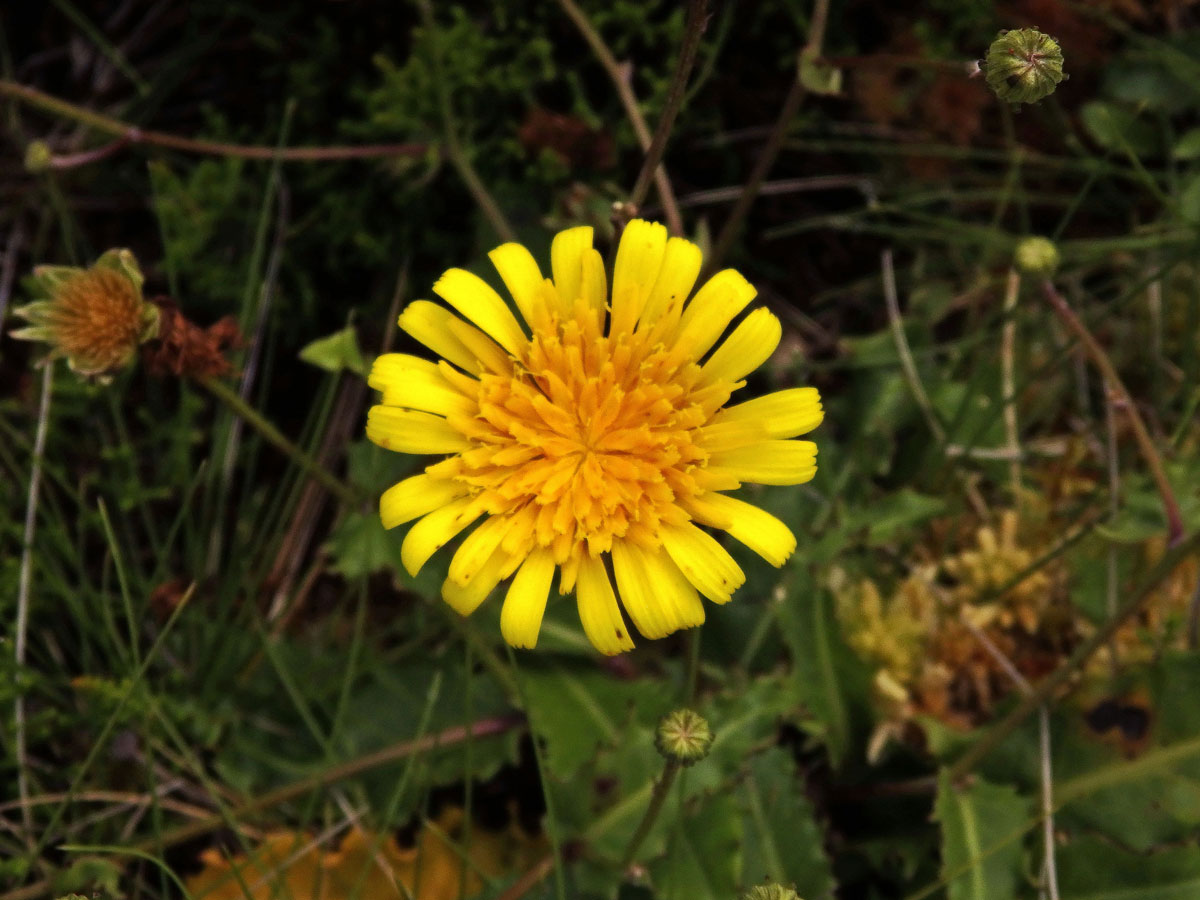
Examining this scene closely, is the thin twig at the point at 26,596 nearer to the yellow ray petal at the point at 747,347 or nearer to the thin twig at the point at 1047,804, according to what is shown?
the yellow ray petal at the point at 747,347

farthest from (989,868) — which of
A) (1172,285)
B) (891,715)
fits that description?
(1172,285)

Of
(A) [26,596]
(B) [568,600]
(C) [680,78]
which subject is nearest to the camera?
(C) [680,78]

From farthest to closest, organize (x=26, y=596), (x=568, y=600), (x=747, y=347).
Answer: (x=568, y=600) → (x=26, y=596) → (x=747, y=347)

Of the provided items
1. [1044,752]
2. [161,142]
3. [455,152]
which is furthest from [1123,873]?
[161,142]

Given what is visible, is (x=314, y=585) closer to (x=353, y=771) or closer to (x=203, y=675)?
(x=203, y=675)

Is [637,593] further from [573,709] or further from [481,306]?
[573,709]

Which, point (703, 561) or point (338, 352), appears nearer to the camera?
point (703, 561)

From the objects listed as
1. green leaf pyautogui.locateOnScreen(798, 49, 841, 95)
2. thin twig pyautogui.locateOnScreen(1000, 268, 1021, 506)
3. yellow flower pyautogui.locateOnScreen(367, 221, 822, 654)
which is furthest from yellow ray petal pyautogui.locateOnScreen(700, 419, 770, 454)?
thin twig pyautogui.locateOnScreen(1000, 268, 1021, 506)

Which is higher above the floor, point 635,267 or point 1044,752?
point 635,267
